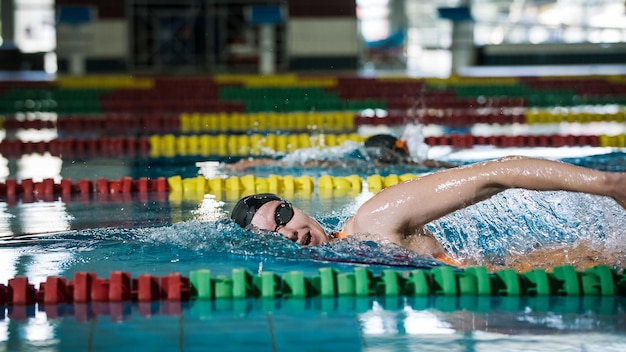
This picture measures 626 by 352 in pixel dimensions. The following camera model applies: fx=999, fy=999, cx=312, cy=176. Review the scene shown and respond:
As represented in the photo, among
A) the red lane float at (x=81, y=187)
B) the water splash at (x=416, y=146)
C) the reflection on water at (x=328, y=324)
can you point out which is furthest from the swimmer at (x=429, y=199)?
the water splash at (x=416, y=146)

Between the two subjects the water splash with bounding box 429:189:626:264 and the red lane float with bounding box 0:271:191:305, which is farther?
the water splash with bounding box 429:189:626:264

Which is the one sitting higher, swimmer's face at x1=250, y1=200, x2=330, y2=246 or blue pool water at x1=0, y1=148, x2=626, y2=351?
swimmer's face at x1=250, y1=200, x2=330, y2=246

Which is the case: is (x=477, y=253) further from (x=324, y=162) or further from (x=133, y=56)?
(x=133, y=56)

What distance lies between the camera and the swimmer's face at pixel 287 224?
3.91 metres

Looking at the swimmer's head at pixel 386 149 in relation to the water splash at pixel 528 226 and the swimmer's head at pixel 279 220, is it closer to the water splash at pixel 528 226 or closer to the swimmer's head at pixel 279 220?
the water splash at pixel 528 226

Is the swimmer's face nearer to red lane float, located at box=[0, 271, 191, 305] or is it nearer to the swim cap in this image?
red lane float, located at box=[0, 271, 191, 305]

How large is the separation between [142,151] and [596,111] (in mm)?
5977

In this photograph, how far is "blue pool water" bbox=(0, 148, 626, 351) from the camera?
121 inches

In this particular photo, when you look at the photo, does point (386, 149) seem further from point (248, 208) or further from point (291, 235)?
point (291, 235)

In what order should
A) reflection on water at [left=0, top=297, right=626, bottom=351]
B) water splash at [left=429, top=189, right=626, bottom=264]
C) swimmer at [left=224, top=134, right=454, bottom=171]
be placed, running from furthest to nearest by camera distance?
1. swimmer at [left=224, top=134, right=454, bottom=171]
2. water splash at [left=429, top=189, right=626, bottom=264]
3. reflection on water at [left=0, top=297, right=626, bottom=351]

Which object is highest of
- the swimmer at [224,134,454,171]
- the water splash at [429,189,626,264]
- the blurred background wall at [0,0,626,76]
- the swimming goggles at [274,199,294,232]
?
the blurred background wall at [0,0,626,76]

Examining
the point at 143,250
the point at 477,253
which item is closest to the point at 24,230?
the point at 143,250

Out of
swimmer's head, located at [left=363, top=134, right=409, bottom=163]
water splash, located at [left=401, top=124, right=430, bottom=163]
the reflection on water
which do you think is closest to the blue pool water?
the reflection on water

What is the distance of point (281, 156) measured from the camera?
27.7 feet
